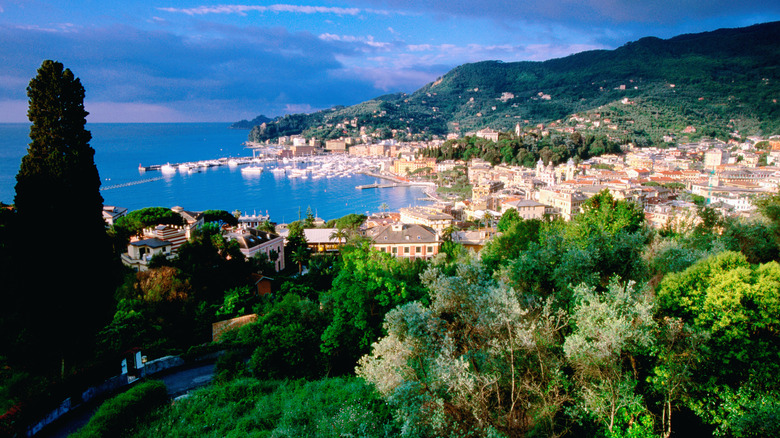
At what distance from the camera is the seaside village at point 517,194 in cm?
1875

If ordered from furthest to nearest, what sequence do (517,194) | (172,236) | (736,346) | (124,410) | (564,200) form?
(517,194), (564,200), (172,236), (124,410), (736,346)

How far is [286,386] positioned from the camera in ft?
19.9

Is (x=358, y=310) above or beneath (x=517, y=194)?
above

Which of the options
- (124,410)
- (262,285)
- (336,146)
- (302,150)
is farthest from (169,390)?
(336,146)

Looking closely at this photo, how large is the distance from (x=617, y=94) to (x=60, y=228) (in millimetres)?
104348

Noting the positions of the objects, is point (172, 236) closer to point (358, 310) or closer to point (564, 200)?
point (358, 310)

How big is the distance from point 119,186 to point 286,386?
5959 centimetres

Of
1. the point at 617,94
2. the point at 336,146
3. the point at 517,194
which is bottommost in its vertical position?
the point at 517,194

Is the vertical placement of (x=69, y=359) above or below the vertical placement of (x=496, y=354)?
below

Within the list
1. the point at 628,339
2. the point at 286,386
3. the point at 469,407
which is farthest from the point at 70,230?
the point at 628,339

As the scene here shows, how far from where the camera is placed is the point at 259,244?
16766 millimetres

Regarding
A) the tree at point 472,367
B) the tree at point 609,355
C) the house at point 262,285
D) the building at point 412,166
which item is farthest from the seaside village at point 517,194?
the tree at point 609,355

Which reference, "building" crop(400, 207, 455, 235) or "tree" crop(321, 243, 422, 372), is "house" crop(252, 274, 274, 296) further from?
"building" crop(400, 207, 455, 235)

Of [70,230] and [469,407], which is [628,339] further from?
[70,230]
